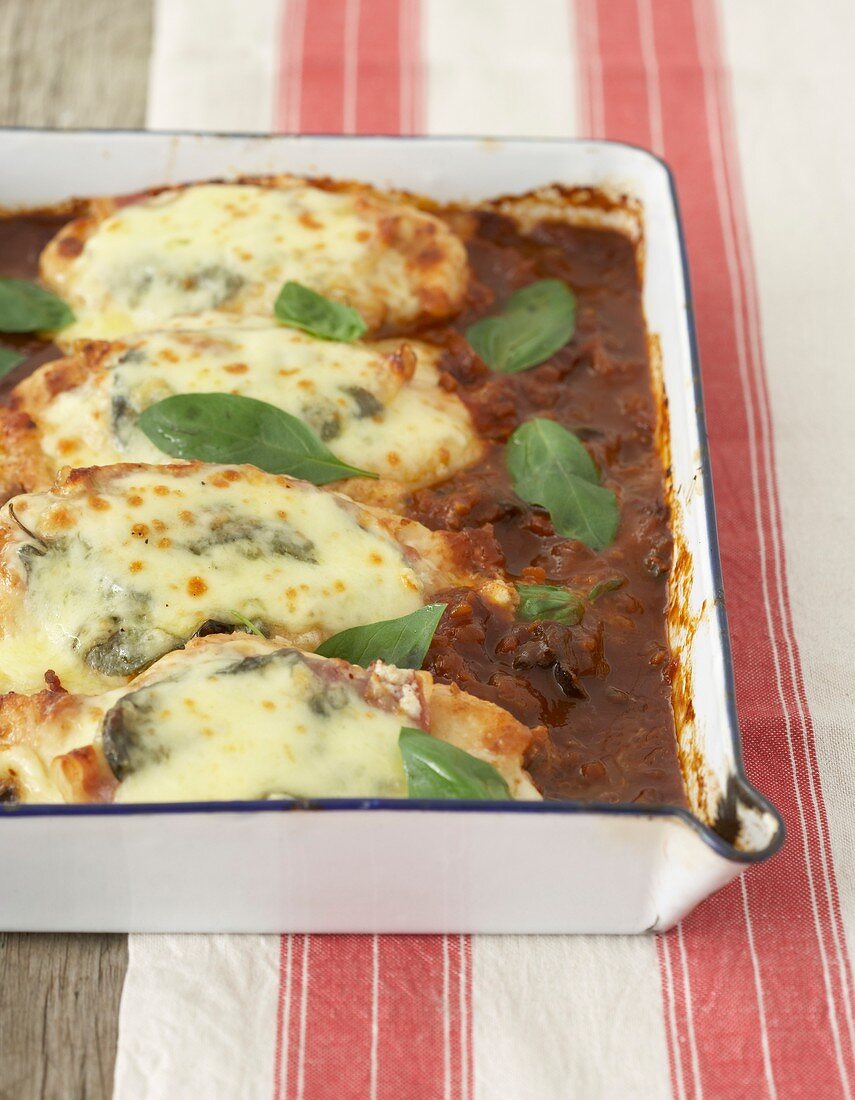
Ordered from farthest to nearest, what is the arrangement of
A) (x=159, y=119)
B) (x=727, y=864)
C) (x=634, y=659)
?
(x=159, y=119) → (x=634, y=659) → (x=727, y=864)

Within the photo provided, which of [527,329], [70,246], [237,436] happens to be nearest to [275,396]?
[237,436]

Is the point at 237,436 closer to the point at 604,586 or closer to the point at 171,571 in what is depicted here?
the point at 171,571

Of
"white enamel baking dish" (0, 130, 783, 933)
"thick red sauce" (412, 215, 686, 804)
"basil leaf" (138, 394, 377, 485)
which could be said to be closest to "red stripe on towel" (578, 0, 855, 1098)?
"white enamel baking dish" (0, 130, 783, 933)

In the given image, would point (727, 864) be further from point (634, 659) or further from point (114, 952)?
point (114, 952)

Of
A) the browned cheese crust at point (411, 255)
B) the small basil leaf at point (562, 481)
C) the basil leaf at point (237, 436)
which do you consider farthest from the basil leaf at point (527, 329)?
the basil leaf at point (237, 436)

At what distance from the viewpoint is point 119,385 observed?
3975 mm

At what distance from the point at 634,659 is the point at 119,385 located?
1.59m

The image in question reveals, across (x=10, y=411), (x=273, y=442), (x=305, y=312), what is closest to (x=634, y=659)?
(x=273, y=442)

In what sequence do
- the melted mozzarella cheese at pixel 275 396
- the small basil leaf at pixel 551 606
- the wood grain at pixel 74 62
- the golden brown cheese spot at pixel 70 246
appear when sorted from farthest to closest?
the wood grain at pixel 74 62 → the golden brown cheese spot at pixel 70 246 → the melted mozzarella cheese at pixel 275 396 → the small basil leaf at pixel 551 606

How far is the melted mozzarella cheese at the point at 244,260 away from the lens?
4398 millimetres

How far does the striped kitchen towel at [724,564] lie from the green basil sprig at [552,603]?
57cm

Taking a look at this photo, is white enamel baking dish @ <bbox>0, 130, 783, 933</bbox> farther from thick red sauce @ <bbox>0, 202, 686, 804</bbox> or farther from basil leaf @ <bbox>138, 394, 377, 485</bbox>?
basil leaf @ <bbox>138, 394, 377, 485</bbox>

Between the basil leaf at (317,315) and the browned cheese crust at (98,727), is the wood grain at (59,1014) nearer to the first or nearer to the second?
the browned cheese crust at (98,727)

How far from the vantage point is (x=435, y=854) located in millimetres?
3018
